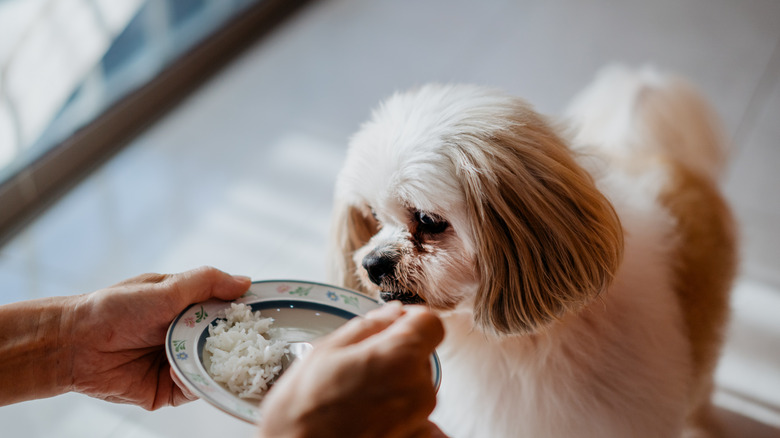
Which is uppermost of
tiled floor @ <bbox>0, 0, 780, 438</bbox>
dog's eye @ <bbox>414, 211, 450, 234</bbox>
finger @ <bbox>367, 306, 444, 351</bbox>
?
tiled floor @ <bbox>0, 0, 780, 438</bbox>

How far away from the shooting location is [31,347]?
38.8 inches

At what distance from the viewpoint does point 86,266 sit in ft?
A: 5.89

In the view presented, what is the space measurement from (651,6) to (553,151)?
2.64 m

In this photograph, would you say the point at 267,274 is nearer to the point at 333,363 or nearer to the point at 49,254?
the point at 49,254

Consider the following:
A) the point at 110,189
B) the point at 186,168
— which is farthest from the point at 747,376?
the point at 110,189

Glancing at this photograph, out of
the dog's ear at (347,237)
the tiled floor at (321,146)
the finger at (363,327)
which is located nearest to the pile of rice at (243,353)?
the finger at (363,327)

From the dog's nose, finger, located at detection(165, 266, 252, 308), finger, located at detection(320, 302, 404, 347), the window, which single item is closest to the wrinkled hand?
finger, located at detection(165, 266, 252, 308)

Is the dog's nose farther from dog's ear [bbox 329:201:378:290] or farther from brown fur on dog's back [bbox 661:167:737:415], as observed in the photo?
brown fur on dog's back [bbox 661:167:737:415]

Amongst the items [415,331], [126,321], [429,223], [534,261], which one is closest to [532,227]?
[534,261]

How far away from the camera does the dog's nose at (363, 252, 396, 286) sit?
3.39ft

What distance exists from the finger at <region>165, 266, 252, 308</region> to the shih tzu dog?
21cm

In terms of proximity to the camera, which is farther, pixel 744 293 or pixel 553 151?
pixel 744 293

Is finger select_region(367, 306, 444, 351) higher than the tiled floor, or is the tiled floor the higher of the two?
the tiled floor

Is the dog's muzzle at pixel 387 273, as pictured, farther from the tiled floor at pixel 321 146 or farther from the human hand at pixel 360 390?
the tiled floor at pixel 321 146
